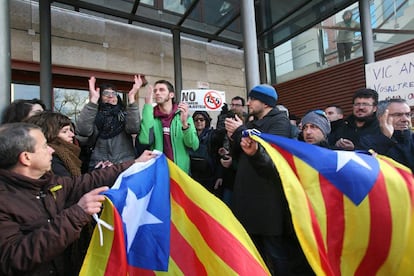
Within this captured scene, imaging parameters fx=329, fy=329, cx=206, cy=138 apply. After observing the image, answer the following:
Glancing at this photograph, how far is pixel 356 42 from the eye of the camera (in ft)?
26.1

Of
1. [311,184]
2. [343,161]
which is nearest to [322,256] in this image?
[311,184]

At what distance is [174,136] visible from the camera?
126 inches

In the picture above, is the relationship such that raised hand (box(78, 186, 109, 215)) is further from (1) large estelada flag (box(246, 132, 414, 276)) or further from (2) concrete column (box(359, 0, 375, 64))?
(2) concrete column (box(359, 0, 375, 64))

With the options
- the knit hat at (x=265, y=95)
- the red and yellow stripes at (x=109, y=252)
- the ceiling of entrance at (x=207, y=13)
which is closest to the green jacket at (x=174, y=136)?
the knit hat at (x=265, y=95)

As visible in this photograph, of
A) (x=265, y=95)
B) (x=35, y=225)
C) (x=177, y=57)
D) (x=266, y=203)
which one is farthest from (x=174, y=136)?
(x=177, y=57)

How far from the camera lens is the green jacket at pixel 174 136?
309cm

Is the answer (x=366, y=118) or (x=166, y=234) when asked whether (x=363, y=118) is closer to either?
(x=366, y=118)

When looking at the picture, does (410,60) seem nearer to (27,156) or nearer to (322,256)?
(322,256)

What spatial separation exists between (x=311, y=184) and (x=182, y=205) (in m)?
0.83

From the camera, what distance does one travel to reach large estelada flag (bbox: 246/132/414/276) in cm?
193

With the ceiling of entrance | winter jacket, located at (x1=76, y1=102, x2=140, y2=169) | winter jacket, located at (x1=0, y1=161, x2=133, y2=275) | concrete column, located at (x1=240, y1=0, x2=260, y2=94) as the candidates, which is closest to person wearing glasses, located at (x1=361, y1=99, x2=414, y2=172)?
concrete column, located at (x1=240, y1=0, x2=260, y2=94)

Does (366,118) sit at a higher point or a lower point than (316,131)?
higher

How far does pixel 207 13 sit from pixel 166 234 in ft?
19.4

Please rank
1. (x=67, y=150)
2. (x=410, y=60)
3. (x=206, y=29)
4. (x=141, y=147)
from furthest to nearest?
1. (x=206, y=29)
2. (x=410, y=60)
3. (x=141, y=147)
4. (x=67, y=150)
